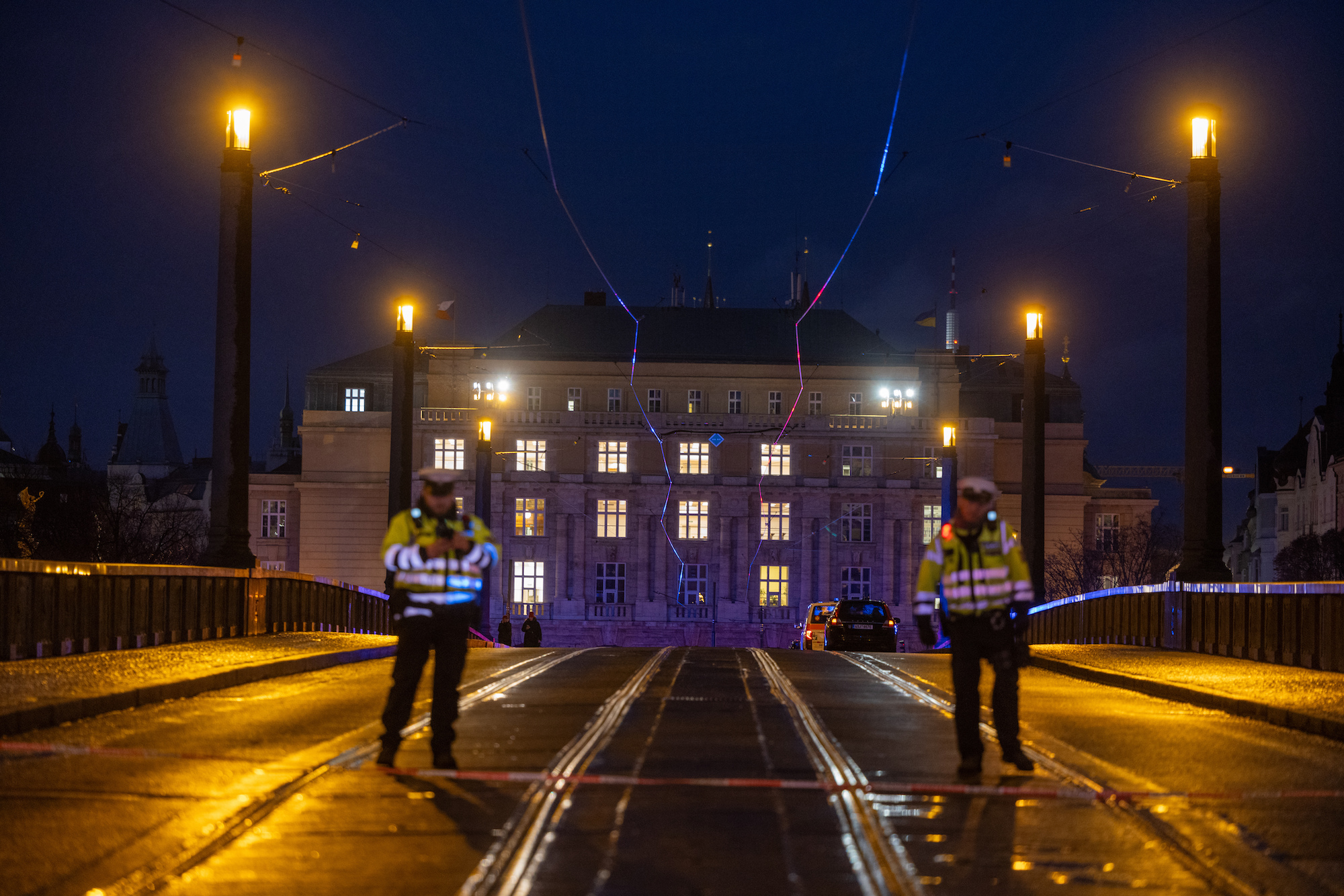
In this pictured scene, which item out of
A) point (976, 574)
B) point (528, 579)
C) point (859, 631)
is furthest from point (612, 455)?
point (976, 574)

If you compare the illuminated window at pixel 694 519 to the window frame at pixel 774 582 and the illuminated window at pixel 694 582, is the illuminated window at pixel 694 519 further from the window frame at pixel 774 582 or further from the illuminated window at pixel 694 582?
the window frame at pixel 774 582

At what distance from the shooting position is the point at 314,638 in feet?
77.8

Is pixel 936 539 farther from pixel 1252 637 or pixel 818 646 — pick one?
pixel 818 646

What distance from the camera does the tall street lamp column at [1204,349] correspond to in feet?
71.0

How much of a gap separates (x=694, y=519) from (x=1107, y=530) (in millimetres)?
24809

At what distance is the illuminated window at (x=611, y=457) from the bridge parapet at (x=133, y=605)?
54192mm

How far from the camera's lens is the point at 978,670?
1004 cm

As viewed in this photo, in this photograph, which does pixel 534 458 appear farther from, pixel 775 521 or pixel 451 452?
pixel 775 521

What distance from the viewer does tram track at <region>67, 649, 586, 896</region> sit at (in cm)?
629

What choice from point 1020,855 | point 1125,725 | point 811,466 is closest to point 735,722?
point 1125,725

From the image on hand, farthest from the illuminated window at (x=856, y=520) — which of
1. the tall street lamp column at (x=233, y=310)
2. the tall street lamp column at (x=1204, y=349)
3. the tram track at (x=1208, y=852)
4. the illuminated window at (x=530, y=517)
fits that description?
the tram track at (x=1208, y=852)

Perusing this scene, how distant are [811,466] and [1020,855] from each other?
2984 inches

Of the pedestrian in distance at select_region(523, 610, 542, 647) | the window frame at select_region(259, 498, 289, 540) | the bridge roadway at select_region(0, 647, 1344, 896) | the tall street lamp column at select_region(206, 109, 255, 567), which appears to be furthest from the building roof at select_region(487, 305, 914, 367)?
the bridge roadway at select_region(0, 647, 1344, 896)

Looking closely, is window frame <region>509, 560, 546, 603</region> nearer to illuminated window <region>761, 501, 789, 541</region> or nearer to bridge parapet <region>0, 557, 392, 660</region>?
illuminated window <region>761, 501, 789, 541</region>
